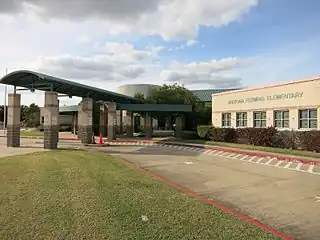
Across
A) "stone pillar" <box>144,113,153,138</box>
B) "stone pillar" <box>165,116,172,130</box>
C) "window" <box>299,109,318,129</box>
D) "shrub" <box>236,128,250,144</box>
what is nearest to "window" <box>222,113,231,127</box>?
"shrub" <box>236,128,250,144</box>

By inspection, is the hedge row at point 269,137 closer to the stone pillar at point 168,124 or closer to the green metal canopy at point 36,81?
the green metal canopy at point 36,81

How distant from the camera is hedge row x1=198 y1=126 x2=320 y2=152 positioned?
2248 centimetres

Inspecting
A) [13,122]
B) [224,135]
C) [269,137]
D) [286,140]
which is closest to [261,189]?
[286,140]

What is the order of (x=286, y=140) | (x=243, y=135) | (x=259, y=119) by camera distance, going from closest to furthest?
(x=286, y=140) < (x=243, y=135) < (x=259, y=119)

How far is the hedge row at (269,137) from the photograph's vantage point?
73.8 ft

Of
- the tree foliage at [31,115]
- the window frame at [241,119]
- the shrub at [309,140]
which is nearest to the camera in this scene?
the shrub at [309,140]

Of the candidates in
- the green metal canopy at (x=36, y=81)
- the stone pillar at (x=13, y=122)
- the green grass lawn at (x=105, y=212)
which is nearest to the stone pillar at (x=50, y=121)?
the green metal canopy at (x=36, y=81)

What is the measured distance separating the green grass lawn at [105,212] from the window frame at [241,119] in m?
23.0

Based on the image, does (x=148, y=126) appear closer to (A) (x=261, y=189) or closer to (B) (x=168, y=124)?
(B) (x=168, y=124)

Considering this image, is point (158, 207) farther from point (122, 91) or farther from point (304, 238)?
point (122, 91)

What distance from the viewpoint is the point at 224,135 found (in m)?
31.9

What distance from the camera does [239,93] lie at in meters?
33.3

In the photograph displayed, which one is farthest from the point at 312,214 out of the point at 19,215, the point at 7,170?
the point at 7,170

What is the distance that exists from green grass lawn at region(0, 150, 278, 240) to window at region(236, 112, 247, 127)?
2319cm
